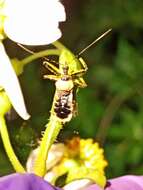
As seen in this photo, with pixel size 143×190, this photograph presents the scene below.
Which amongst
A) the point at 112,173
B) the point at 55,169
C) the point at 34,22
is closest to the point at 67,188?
the point at 55,169

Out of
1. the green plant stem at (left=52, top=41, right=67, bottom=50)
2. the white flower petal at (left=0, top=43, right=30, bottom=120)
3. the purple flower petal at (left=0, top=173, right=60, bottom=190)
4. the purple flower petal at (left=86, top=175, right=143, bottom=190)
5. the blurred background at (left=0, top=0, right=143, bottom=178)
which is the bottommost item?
the blurred background at (left=0, top=0, right=143, bottom=178)

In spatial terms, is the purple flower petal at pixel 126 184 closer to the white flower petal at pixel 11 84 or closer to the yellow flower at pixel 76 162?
the yellow flower at pixel 76 162

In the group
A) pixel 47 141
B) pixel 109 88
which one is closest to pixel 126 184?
pixel 47 141

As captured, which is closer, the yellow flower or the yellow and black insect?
the yellow and black insect

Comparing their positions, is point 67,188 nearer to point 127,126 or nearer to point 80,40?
point 127,126

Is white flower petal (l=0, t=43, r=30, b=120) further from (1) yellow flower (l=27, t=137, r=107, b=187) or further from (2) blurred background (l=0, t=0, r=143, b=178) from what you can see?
(2) blurred background (l=0, t=0, r=143, b=178)

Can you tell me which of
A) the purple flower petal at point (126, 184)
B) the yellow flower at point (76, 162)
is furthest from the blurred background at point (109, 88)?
the purple flower petal at point (126, 184)

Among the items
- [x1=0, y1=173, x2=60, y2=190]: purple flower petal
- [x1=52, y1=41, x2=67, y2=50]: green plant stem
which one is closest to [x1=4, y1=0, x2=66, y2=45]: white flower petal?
[x1=52, y1=41, x2=67, y2=50]: green plant stem
